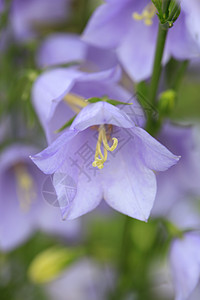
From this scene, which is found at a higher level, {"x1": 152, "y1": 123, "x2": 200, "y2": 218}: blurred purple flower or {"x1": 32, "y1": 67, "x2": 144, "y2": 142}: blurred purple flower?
{"x1": 32, "y1": 67, "x2": 144, "y2": 142}: blurred purple flower

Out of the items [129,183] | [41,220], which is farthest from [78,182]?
[41,220]

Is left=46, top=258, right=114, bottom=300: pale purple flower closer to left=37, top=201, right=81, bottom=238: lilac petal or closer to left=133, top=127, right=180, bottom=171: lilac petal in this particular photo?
left=37, top=201, right=81, bottom=238: lilac petal

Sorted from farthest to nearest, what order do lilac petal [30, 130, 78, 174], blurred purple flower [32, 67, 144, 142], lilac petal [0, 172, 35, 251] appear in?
lilac petal [0, 172, 35, 251] < blurred purple flower [32, 67, 144, 142] < lilac petal [30, 130, 78, 174]

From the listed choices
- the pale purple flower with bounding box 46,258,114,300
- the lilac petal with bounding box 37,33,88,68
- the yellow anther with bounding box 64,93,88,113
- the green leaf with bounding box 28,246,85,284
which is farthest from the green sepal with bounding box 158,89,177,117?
the pale purple flower with bounding box 46,258,114,300

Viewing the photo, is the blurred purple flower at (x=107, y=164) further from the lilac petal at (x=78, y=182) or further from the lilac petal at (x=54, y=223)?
the lilac petal at (x=54, y=223)

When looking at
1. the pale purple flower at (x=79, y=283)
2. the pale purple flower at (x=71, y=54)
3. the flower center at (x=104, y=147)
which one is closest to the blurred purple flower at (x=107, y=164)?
the flower center at (x=104, y=147)

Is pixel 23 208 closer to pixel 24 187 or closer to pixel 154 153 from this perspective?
pixel 24 187

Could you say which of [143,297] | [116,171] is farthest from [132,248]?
[116,171]
